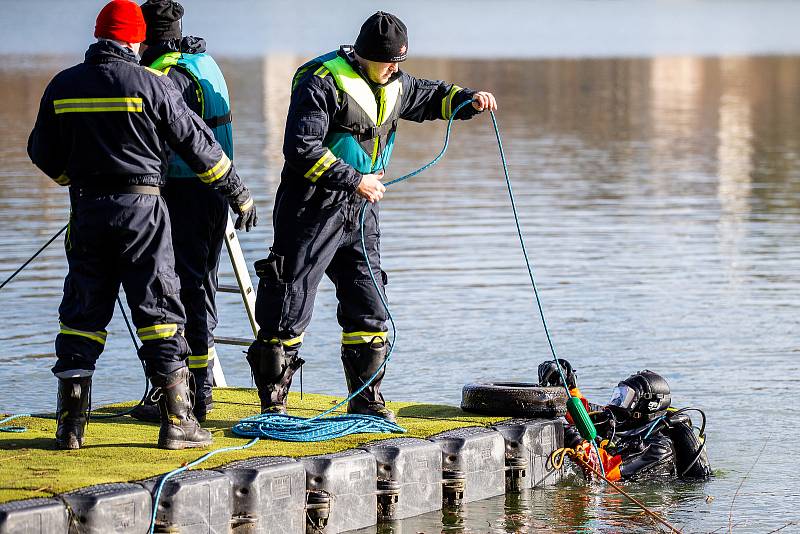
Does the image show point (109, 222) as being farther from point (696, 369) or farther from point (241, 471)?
point (696, 369)

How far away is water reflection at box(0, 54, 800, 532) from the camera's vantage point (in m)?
7.74

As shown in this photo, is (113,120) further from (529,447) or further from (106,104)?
(529,447)

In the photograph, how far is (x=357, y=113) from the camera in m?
6.57

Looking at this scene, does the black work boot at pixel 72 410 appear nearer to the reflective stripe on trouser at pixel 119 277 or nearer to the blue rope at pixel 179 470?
the reflective stripe on trouser at pixel 119 277

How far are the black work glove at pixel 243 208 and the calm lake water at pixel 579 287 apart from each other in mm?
1445

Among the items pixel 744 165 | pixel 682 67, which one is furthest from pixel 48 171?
pixel 682 67

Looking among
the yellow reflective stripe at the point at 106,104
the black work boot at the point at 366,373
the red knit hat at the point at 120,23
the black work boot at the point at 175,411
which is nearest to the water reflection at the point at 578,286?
the black work boot at the point at 366,373

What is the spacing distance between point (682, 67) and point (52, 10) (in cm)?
8413

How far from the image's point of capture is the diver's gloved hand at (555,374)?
7152 millimetres

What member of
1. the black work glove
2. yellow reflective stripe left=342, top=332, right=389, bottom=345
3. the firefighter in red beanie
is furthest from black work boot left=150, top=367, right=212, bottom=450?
yellow reflective stripe left=342, top=332, right=389, bottom=345

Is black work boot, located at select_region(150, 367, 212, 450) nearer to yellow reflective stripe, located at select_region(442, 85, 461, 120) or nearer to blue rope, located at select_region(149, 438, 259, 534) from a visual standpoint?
blue rope, located at select_region(149, 438, 259, 534)

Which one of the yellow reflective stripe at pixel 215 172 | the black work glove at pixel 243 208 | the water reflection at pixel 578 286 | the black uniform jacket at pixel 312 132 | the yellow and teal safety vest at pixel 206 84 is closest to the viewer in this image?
the yellow reflective stripe at pixel 215 172

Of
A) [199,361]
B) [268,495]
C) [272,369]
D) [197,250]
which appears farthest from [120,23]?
[268,495]

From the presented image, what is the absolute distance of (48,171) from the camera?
19.6 feet
